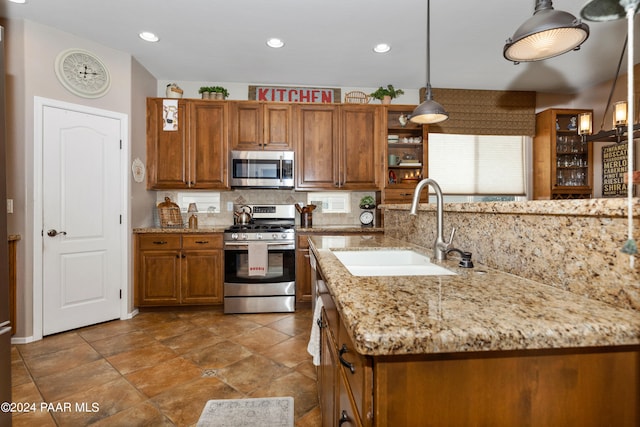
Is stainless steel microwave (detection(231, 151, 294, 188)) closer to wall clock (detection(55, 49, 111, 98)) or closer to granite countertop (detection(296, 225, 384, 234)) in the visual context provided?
granite countertop (detection(296, 225, 384, 234))

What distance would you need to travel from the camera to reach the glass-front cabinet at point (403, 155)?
12.7 feet

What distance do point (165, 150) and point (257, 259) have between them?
1672 mm

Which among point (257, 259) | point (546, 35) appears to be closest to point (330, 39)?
point (546, 35)

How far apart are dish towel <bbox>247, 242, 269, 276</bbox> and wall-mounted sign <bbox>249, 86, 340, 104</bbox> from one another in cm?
193

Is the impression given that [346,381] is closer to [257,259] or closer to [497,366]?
[497,366]

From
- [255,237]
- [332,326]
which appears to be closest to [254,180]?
[255,237]

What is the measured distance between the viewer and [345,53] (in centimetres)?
328

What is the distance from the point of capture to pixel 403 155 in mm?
4102

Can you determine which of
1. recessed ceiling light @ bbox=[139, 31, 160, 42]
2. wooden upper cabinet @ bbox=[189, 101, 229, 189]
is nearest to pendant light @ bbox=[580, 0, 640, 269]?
recessed ceiling light @ bbox=[139, 31, 160, 42]

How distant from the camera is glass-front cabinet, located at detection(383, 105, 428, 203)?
3871 millimetres

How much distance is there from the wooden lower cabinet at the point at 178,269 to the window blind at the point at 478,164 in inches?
121

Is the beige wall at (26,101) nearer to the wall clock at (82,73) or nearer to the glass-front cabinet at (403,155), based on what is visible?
the wall clock at (82,73)

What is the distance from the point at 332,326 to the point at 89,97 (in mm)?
3282

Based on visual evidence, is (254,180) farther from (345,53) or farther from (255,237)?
(345,53)
